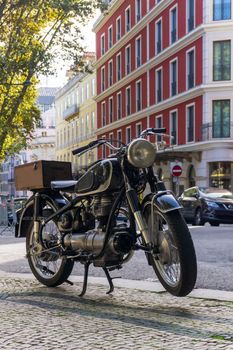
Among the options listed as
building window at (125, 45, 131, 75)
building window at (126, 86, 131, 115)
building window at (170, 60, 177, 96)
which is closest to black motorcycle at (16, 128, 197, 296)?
building window at (170, 60, 177, 96)

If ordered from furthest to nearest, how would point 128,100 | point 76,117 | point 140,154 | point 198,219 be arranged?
1. point 76,117
2. point 128,100
3. point 198,219
4. point 140,154

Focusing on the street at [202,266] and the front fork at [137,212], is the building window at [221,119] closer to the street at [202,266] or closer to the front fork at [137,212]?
the street at [202,266]

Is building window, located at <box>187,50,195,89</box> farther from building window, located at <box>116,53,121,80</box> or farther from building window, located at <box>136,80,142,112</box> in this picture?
building window, located at <box>116,53,121,80</box>

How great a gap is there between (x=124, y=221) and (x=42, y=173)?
4.56 feet

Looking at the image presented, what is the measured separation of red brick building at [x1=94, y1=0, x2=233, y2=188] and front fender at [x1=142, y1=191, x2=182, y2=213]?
27.6m

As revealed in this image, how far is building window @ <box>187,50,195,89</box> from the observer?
3609 centimetres

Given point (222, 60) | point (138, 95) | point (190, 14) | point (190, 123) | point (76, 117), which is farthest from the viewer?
point (76, 117)

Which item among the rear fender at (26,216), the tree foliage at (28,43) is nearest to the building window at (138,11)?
the tree foliage at (28,43)

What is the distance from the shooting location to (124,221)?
17.5 feet

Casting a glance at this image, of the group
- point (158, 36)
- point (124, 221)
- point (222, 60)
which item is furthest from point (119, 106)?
point (124, 221)

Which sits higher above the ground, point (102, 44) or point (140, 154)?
point (102, 44)

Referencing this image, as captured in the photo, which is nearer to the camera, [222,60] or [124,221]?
[124,221]

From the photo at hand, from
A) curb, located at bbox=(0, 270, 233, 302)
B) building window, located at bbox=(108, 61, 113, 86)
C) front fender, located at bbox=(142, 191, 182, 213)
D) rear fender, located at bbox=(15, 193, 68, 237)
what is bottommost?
curb, located at bbox=(0, 270, 233, 302)

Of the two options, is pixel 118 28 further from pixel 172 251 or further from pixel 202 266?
pixel 172 251
